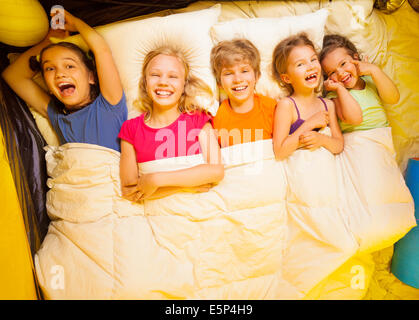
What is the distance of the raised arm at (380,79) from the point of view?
1154 mm

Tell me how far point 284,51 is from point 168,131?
572 millimetres

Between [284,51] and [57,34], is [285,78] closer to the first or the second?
[284,51]

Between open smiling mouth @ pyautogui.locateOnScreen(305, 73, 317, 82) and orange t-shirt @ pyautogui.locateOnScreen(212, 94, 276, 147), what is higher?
open smiling mouth @ pyautogui.locateOnScreen(305, 73, 317, 82)

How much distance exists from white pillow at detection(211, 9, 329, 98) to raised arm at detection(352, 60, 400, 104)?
21 centimetres

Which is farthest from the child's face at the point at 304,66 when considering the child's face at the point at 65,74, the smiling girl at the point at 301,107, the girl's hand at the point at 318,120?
the child's face at the point at 65,74

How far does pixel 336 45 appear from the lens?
3.87 ft

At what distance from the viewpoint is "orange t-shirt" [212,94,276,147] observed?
114cm

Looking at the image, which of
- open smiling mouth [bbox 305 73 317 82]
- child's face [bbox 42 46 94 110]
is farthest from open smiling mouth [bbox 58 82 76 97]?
open smiling mouth [bbox 305 73 317 82]

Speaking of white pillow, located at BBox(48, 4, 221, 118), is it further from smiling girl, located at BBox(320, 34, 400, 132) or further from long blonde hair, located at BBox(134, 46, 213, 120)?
smiling girl, located at BBox(320, 34, 400, 132)

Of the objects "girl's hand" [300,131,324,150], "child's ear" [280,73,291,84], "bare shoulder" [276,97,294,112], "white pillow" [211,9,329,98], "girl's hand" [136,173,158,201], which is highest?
"white pillow" [211,9,329,98]

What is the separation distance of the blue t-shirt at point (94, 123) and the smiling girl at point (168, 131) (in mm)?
58

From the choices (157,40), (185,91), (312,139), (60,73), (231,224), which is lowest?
(231,224)

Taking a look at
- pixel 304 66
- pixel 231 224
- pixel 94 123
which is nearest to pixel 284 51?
pixel 304 66

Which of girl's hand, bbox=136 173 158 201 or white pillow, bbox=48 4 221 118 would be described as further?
white pillow, bbox=48 4 221 118
